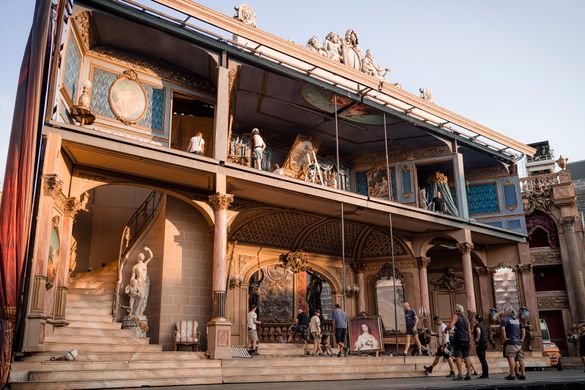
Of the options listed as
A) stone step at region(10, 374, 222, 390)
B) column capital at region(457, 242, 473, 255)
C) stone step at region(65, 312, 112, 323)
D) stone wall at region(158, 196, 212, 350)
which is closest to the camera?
stone step at region(10, 374, 222, 390)

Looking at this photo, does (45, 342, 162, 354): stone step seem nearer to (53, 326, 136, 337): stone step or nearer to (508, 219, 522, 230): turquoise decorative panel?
(53, 326, 136, 337): stone step

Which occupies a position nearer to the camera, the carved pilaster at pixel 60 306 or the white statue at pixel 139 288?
the carved pilaster at pixel 60 306

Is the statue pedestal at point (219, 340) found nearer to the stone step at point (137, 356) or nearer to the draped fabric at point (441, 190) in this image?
the stone step at point (137, 356)

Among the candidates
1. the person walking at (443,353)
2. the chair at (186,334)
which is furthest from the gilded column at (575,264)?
the chair at (186,334)

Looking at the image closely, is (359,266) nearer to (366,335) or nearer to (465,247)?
(465,247)

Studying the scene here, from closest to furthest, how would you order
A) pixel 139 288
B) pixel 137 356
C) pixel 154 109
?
pixel 137 356, pixel 139 288, pixel 154 109

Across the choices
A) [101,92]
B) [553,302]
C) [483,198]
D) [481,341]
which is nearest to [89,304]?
[101,92]

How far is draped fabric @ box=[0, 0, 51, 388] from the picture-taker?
28.5 ft

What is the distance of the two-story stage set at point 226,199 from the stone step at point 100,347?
4 cm

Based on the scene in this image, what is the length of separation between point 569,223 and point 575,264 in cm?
199

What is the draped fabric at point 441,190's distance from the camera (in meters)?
20.4

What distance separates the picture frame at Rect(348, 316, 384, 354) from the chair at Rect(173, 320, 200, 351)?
12.7 ft

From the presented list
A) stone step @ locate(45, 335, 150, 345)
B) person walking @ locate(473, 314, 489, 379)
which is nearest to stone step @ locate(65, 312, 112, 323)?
stone step @ locate(45, 335, 150, 345)

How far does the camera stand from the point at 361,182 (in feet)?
68.7
